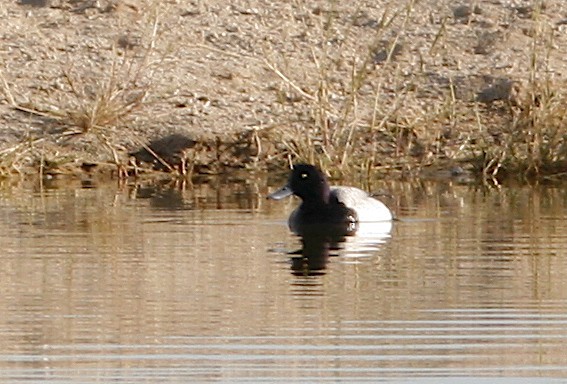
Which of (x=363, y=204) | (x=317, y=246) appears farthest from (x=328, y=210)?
(x=317, y=246)

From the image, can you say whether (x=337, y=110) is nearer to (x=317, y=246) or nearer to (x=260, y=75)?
(x=260, y=75)

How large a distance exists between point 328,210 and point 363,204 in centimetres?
25

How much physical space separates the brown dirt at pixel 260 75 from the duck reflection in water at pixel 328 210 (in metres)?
2.80

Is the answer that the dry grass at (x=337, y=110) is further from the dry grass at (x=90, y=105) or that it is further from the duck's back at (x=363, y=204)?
the duck's back at (x=363, y=204)

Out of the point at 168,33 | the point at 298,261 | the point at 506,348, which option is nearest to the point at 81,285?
the point at 298,261

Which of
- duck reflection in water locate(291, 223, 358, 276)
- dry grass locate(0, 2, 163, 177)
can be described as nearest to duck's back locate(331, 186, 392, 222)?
duck reflection in water locate(291, 223, 358, 276)

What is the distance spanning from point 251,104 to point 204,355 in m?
11.8

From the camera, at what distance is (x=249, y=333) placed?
9.20m

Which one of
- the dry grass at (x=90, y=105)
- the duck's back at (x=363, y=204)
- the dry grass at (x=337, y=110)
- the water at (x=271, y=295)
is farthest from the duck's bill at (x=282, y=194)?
the dry grass at (x=90, y=105)

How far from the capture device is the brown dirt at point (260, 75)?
1927 cm

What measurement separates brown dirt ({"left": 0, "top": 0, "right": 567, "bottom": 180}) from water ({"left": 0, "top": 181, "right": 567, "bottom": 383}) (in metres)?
3.52

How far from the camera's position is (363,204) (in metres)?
14.9

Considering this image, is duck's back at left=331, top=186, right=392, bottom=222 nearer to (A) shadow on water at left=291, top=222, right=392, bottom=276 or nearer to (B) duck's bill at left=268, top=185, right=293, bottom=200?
(A) shadow on water at left=291, top=222, right=392, bottom=276

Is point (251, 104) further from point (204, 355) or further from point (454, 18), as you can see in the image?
point (204, 355)
